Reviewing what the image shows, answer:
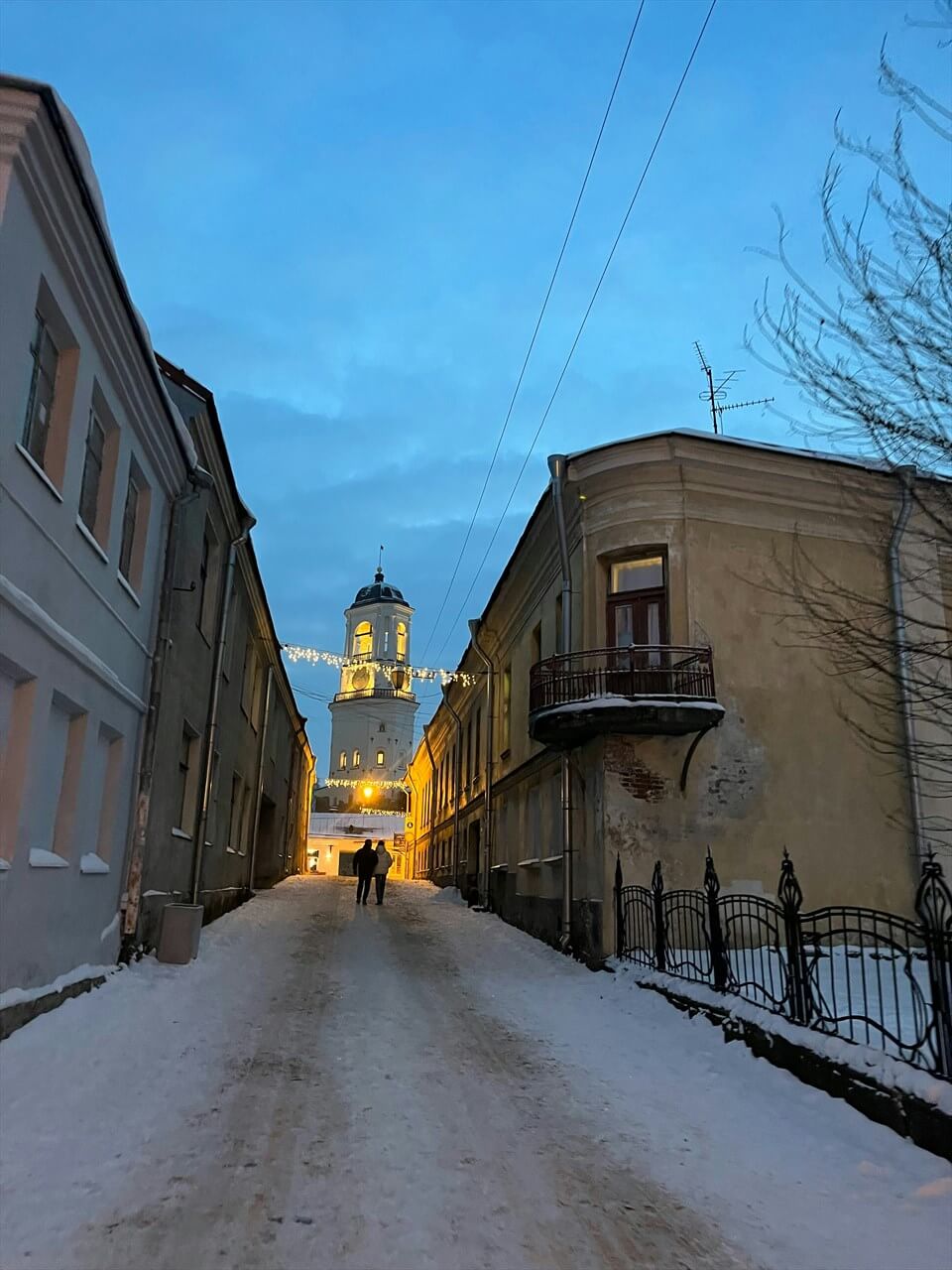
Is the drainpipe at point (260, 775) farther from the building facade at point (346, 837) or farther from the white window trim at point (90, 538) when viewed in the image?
the building facade at point (346, 837)

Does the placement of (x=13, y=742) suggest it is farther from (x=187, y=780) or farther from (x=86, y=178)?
(x=187, y=780)

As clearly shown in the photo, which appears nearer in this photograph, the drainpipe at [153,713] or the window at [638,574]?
the drainpipe at [153,713]

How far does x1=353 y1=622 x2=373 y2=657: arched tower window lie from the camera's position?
2356 inches

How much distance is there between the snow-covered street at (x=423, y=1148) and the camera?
354 centimetres

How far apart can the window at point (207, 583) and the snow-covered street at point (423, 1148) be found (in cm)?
613

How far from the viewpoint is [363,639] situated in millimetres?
60625

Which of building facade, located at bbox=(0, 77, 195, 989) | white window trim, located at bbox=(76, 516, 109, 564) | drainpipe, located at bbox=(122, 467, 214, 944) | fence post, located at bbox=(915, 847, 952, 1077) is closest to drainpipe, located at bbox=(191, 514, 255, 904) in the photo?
drainpipe, located at bbox=(122, 467, 214, 944)

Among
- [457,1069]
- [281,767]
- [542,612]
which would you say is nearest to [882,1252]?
[457,1069]

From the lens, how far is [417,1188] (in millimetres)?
4035

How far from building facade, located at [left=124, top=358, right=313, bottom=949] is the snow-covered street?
278 cm

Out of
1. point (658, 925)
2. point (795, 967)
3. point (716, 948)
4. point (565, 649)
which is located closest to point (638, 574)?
point (565, 649)

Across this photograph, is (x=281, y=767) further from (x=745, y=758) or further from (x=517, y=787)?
(x=745, y=758)

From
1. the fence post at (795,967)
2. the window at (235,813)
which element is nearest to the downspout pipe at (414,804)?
the window at (235,813)

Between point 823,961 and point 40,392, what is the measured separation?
35.0 feet
